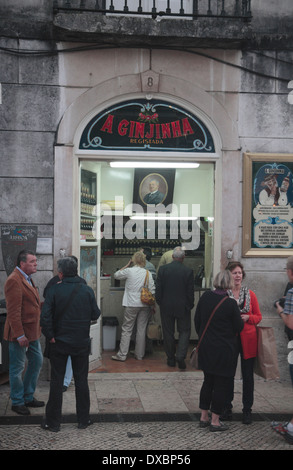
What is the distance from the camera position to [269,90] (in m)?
8.76

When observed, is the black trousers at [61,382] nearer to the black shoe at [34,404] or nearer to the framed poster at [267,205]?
the black shoe at [34,404]

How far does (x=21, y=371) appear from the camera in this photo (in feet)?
22.7

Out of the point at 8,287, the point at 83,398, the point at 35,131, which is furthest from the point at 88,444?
the point at 35,131

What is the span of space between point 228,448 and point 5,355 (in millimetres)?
3352

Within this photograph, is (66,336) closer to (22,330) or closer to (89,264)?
Answer: (22,330)

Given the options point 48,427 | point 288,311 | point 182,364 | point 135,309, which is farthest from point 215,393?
point 135,309

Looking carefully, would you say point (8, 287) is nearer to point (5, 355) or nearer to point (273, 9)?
A: point (5, 355)

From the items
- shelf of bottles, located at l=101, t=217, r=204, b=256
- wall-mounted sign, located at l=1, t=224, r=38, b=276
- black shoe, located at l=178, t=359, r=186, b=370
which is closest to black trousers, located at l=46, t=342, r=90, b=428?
wall-mounted sign, located at l=1, t=224, r=38, b=276

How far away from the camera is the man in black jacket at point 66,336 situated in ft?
20.5

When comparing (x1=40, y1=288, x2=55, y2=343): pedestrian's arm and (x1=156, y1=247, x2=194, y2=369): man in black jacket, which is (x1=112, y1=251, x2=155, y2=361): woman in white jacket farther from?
(x1=40, y1=288, x2=55, y2=343): pedestrian's arm

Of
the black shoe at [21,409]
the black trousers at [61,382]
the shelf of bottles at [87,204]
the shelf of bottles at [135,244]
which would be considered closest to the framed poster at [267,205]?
the shelf of bottles at [87,204]

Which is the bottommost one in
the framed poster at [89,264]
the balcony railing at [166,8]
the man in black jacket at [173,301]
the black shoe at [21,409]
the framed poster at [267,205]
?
the black shoe at [21,409]

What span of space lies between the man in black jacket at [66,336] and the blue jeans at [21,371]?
0.69 m

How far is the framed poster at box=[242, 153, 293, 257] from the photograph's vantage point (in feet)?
28.6
